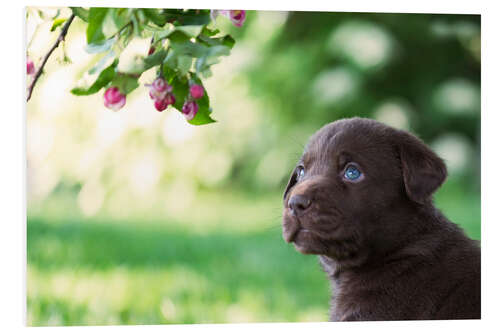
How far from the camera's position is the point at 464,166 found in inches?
250

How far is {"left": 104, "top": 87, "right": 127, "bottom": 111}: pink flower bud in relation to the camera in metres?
2.53

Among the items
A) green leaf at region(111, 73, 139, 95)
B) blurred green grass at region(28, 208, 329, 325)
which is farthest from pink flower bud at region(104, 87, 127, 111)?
blurred green grass at region(28, 208, 329, 325)

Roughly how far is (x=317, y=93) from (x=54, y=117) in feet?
8.28

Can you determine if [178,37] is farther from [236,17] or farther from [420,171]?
[420,171]

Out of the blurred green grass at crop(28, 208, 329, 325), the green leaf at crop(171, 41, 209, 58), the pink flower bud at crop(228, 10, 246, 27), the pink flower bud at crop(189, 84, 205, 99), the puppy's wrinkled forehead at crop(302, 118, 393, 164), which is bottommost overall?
the blurred green grass at crop(28, 208, 329, 325)

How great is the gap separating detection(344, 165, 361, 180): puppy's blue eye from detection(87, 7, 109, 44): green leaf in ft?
3.46

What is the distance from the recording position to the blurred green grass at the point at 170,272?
177 inches

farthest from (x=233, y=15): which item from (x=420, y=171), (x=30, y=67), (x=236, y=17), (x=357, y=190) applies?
(x=30, y=67)

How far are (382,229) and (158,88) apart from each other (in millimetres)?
1020

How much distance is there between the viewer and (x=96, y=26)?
2.57 metres

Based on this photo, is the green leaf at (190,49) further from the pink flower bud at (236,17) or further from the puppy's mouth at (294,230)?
the puppy's mouth at (294,230)

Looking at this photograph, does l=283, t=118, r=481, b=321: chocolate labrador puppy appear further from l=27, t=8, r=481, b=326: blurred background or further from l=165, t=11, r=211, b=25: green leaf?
l=27, t=8, r=481, b=326: blurred background
